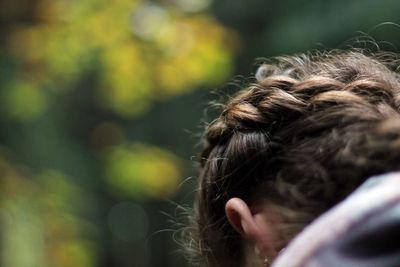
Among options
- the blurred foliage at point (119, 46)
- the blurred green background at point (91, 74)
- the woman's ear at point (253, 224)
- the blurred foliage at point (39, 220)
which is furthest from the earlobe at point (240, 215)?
the blurred foliage at point (39, 220)

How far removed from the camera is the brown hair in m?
1.04

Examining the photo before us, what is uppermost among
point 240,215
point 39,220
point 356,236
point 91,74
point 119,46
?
point 91,74

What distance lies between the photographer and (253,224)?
3.81 ft

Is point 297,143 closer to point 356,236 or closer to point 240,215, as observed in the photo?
point 240,215

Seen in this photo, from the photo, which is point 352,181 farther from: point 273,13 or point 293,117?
point 273,13

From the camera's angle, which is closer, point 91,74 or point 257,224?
point 257,224

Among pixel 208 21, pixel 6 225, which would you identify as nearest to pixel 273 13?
pixel 208 21

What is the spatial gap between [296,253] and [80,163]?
487 cm

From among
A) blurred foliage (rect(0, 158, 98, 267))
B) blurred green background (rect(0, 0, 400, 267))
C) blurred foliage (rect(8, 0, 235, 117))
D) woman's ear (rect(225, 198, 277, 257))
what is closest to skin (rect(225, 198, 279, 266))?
woman's ear (rect(225, 198, 277, 257))

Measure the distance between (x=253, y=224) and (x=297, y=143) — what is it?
136mm

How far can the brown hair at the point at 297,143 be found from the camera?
104 cm

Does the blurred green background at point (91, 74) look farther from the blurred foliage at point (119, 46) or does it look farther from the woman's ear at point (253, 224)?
the woman's ear at point (253, 224)

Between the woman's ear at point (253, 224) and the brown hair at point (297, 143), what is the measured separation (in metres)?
0.02

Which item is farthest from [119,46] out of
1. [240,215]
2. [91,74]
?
[240,215]
